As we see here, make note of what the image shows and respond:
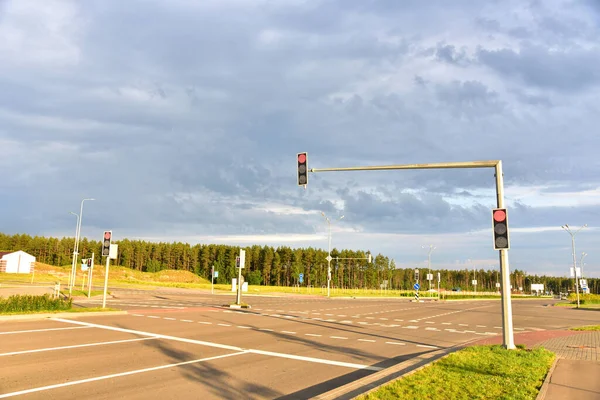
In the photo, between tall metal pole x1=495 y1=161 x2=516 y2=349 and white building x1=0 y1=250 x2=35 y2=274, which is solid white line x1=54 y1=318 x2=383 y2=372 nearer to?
tall metal pole x1=495 y1=161 x2=516 y2=349

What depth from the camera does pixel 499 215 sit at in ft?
38.3

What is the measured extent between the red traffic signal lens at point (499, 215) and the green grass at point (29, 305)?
1992 cm

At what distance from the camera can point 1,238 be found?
138 meters

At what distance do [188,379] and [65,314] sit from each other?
14.4m

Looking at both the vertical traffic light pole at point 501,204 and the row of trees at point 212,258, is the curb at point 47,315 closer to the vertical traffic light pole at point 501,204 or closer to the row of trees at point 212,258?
the vertical traffic light pole at point 501,204

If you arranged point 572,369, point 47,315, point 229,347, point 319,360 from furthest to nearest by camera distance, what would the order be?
point 47,315
point 229,347
point 319,360
point 572,369

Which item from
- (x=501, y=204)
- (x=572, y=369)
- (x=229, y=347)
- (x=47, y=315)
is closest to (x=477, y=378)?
(x=572, y=369)

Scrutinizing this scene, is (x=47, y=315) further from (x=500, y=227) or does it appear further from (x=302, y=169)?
(x=500, y=227)

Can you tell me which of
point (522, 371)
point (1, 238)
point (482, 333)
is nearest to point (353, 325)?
point (482, 333)

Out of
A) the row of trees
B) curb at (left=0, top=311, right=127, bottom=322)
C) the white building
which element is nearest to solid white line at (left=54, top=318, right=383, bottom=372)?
curb at (left=0, top=311, right=127, bottom=322)

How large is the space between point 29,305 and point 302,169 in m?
14.9

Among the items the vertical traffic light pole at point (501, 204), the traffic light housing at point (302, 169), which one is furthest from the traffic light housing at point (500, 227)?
the traffic light housing at point (302, 169)

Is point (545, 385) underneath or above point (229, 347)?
above

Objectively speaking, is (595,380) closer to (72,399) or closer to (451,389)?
(451,389)
